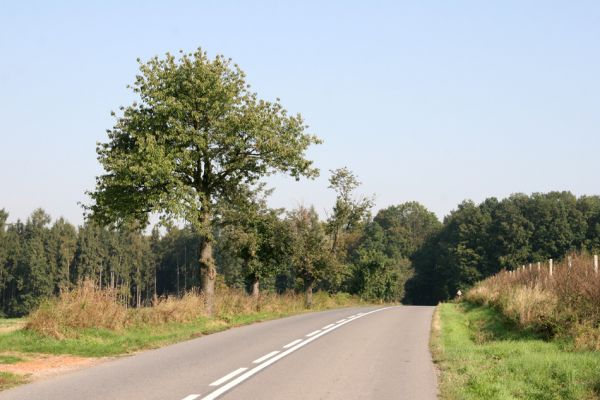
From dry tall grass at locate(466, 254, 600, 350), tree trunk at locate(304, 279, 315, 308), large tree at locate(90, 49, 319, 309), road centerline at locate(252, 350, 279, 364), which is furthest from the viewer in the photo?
tree trunk at locate(304, 279, 315, 308)

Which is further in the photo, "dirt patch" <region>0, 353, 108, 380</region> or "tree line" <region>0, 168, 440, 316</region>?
"tree line" <region>0, 168, 440, 316</region>

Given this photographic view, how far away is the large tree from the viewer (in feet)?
73.2

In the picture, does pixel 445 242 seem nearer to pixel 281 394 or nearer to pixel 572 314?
pixel 572 314

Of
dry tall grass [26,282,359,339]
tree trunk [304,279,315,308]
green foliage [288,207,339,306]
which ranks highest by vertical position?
green foliage [288,207,339,306]

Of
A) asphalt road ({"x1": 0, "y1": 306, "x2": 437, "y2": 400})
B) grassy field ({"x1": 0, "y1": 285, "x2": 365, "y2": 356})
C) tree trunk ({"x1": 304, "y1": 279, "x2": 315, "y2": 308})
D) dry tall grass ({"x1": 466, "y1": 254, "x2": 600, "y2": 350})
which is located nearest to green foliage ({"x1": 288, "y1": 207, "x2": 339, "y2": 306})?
tree trunk ({"x1": 304, "y1": 279, "x2": 315, "y2": 308})

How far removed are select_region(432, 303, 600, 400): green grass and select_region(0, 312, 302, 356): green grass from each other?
7.22 metres

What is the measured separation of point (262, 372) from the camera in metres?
10.7

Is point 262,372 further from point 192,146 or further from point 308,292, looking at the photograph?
point 308,292

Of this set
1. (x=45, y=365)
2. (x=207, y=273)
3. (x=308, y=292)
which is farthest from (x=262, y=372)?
(x=308, y=292)

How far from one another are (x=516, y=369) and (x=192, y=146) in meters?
16.6

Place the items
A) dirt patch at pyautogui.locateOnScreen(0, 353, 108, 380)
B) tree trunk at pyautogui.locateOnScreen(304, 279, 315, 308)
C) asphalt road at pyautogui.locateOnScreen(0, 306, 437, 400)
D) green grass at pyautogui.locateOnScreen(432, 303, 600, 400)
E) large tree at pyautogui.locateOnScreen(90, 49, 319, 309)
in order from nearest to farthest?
asphalt road at pyautogui.locateOnScreen(0, 306, 437, 400), green grass at pyautogui.locateOnScreen(432, 303, 600, 400), dirt patch at pyautogui.locateOnScreen(0, 353, 108, 380), large tree at pyautogui.locateOnScreen(90, 49, 319, 309), tree trunk at pyautogui.locateOnScreen(304, 279, 315, 308)

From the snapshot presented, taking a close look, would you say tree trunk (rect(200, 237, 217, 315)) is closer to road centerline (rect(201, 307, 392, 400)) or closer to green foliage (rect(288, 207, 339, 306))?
road centerline (rect(201, 307, 392, 400))

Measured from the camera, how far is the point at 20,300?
320 ft

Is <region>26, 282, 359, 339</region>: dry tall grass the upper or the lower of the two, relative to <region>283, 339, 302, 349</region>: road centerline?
upper
